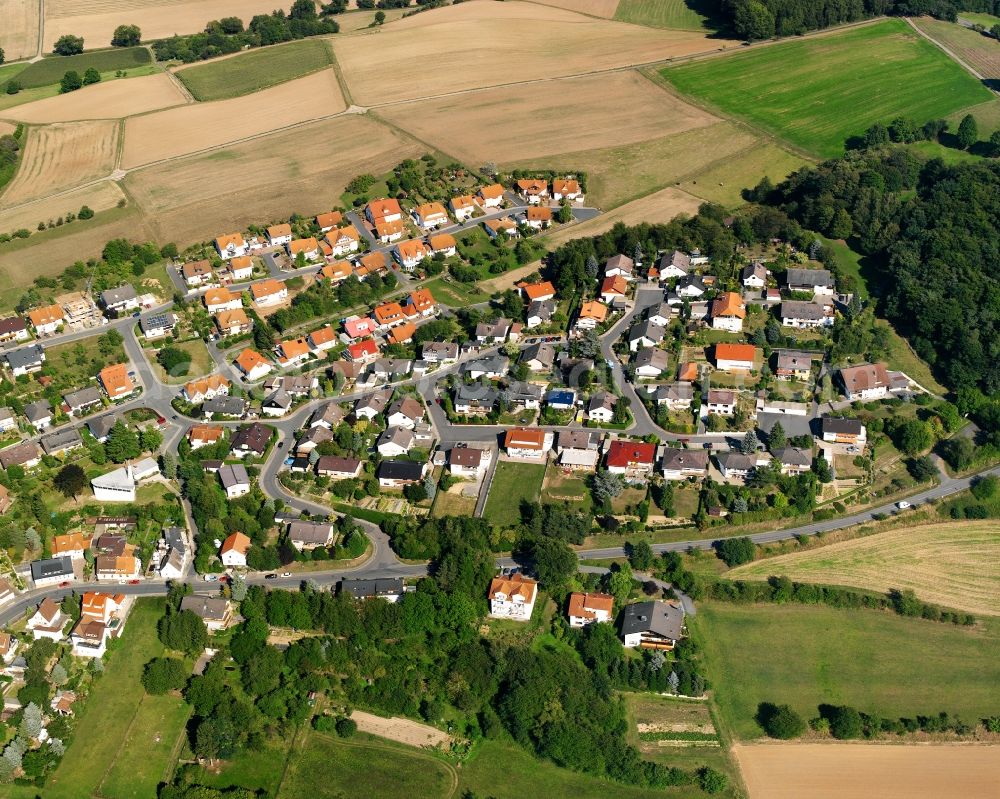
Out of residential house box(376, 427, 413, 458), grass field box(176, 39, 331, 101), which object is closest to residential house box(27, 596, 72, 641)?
residential house box(376, 427, 413, 458)

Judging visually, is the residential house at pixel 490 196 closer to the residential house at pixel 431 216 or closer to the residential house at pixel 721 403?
the residential house at pixel 431 216

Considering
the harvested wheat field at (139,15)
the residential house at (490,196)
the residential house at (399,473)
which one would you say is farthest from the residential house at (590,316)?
the harvested wheat field at (139,15)

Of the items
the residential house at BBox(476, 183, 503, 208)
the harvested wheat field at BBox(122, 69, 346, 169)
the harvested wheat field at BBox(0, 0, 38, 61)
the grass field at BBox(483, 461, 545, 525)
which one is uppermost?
the harvested wheat field at BBox(0, 0, 38, 61)

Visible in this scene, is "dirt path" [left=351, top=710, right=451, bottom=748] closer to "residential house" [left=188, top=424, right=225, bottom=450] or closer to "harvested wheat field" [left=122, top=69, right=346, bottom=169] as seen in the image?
"residential house" [left=188, top=424, right=225, bottom=450]

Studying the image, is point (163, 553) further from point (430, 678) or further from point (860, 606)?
point (860, 606)

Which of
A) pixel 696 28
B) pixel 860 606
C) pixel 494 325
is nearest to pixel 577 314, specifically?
pixel 494 325

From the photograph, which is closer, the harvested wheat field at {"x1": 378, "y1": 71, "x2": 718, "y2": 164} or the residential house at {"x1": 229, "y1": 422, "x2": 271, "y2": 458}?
the residential house at {"x1": 229, "y1": 422, "x2": 271, "y2": 458}

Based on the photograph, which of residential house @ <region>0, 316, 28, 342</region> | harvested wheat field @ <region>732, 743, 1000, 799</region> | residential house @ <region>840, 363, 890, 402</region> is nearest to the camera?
harvested wheat field @ <region>732, 743, 1000, 799</region>
